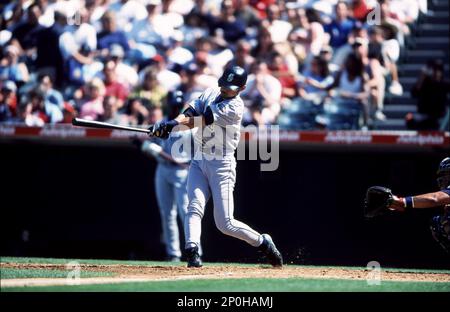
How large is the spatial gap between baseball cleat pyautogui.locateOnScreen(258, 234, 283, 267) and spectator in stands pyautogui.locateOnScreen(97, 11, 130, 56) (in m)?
6.44

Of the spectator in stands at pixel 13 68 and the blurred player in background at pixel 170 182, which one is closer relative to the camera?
the blurred player in background at pixel 170 182

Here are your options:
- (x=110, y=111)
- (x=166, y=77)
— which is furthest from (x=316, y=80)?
(x=110, y=111)

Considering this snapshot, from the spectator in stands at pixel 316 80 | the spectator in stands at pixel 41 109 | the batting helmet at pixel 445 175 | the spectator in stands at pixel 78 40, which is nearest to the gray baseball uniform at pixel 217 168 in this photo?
the batting helmet at pixel 445 175

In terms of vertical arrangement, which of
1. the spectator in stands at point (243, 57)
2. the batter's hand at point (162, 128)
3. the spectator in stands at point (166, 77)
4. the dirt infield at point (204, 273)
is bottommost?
the dirt infield at point (204, 273)

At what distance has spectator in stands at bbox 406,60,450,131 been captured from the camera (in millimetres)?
12586

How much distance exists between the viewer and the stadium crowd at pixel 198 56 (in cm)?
1311

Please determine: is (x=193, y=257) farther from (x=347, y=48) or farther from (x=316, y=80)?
(x=347, y=48)

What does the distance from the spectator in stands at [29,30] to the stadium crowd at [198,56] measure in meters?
0.02

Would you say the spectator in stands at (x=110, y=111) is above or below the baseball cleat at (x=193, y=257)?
above

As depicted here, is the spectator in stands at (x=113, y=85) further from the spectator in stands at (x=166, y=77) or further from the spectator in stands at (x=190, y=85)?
the spectator in stands at (x=190, y=85)

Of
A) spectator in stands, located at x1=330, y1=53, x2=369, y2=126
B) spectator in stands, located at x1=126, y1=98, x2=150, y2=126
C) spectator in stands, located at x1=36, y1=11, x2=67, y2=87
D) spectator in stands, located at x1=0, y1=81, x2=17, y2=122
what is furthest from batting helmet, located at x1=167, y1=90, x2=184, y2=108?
spectator in stands, located at x1=36, y1=11, x2=67, y2=87

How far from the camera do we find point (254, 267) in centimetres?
989

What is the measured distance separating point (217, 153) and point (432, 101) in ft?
14.4

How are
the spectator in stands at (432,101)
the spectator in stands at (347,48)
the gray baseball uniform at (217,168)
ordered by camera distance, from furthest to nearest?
the spectator in stands at (347,48), the spectator in stands at (432,101), the gray baseball uniform at (217,168)
